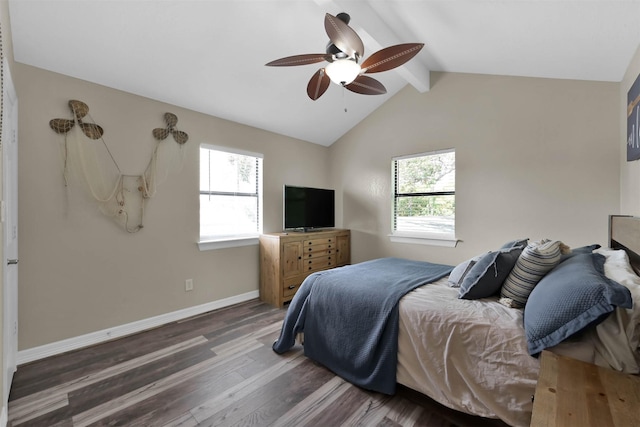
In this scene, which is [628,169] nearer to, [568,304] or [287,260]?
[568,304]

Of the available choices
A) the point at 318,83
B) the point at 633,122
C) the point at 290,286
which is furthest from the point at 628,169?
the point at 290,286

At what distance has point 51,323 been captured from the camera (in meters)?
2.44

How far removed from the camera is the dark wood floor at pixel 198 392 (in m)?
1.72

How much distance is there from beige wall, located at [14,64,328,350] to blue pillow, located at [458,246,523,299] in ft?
9.20

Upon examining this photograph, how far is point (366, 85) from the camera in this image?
7.86ft

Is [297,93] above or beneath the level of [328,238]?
above

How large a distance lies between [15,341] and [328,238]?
10.8 ft

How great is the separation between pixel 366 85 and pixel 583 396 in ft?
7.44

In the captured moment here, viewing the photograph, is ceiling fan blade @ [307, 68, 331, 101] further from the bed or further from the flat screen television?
the flat screen television

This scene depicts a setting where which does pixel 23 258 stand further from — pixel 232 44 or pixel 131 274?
pixel 232 44

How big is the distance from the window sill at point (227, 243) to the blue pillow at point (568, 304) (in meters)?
3.08

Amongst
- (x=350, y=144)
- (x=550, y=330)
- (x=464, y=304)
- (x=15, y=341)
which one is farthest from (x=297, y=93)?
(x=15, y=341)

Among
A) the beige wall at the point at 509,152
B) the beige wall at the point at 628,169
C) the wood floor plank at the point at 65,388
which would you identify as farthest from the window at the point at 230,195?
the beige wall at the point at 628,169

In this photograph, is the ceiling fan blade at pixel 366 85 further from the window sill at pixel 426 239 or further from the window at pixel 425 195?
the window sill at pixel 426 239
